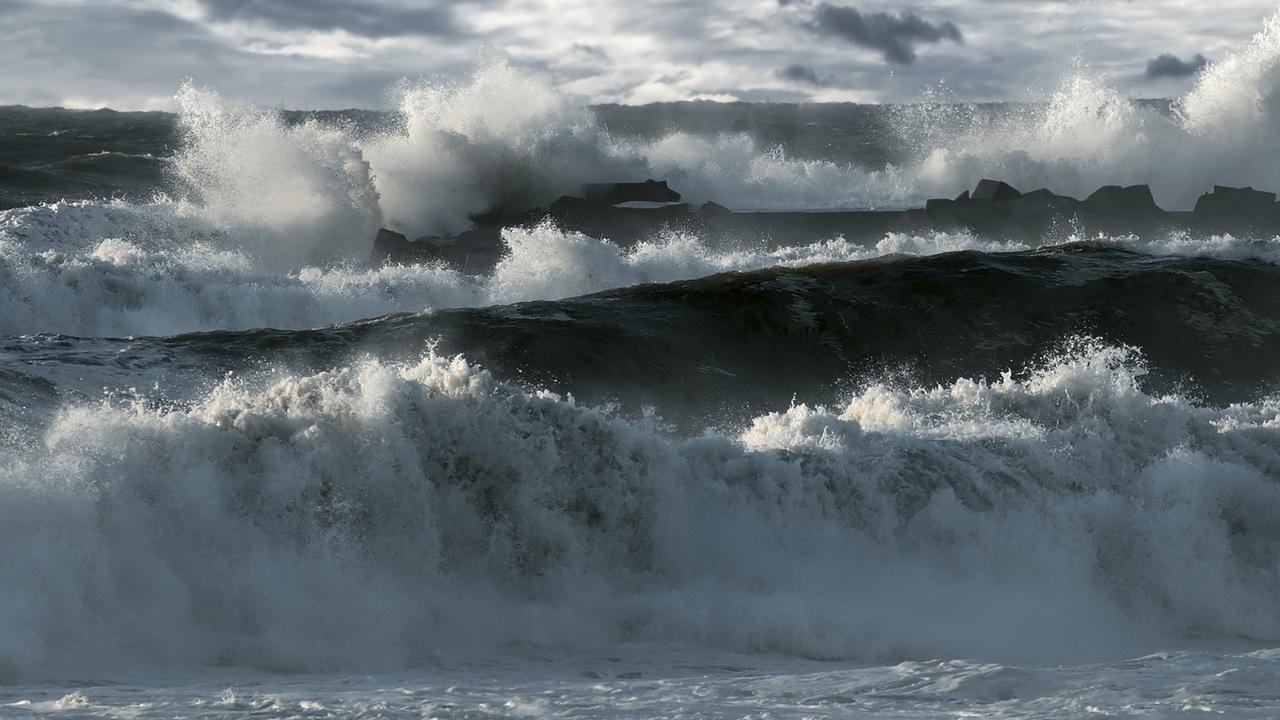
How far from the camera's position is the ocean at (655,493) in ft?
24.9

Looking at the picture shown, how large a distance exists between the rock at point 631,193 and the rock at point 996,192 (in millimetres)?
6809

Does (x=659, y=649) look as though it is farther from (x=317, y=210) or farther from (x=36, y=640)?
(x=317, y=210)

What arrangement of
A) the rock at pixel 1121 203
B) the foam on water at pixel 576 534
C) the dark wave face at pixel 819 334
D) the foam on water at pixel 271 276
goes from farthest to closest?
the rock at pixel 1121 203, the foam on water at pixel 271 276, the dark wave face at pixel 819 334, the foam on water at pixel 576 534

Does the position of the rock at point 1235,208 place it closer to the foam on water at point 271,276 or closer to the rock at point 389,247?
the foam on water at point 271,276

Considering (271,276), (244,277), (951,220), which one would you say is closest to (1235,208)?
(951,220)

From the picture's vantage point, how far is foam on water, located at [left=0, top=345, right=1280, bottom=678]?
8.09 m

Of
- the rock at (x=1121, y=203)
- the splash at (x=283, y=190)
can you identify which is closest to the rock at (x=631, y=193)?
the splash at (x=283, y=190)

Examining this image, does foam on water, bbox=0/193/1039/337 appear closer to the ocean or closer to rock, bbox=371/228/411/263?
the ocean

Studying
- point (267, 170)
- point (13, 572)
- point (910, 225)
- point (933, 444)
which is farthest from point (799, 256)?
point (13, 572)

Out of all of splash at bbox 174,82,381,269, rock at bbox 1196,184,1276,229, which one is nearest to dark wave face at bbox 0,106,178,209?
splash at bbox 174,82,381,269

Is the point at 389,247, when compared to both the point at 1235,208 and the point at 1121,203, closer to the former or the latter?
the point at 1121,203

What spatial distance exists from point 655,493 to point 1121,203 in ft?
68.7

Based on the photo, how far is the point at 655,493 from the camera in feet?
32.7

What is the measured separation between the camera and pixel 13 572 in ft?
25.2
